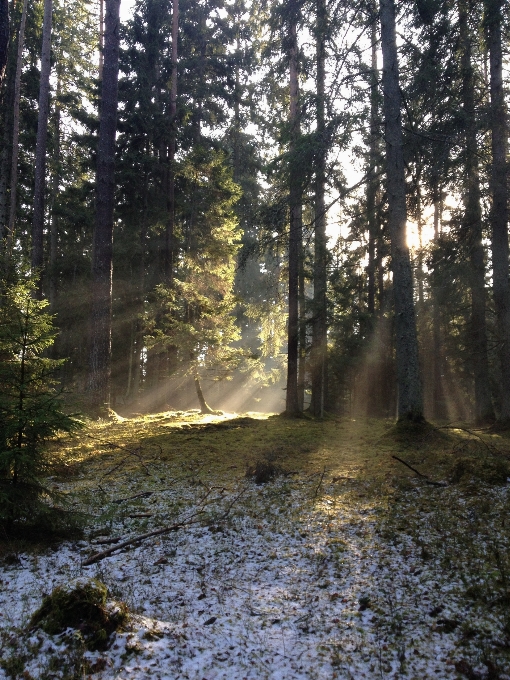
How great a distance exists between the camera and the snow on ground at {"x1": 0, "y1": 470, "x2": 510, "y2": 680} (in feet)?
10.1

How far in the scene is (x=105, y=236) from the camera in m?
13.6

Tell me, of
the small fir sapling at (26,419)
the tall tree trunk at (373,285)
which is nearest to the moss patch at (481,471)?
the small fir sapling at (26,419)

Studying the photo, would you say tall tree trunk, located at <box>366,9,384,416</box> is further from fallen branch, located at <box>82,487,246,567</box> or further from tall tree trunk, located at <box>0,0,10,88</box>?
fallen branch, located at <box>82,487,246,567</box>

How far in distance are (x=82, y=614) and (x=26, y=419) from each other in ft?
6.41

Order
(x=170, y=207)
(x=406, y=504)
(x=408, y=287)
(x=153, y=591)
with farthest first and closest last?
(x=170, y=207) < (x=408, y=287) < (x=406, y=504) < (x=153, y=591)

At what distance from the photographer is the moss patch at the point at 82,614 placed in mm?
3268

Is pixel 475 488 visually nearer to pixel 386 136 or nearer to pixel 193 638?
pixel 193 638

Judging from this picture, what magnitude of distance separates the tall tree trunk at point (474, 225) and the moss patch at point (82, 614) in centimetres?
1223

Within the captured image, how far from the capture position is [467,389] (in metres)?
29.0

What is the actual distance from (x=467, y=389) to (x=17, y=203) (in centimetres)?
2861

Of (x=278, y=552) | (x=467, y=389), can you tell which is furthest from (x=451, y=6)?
(x=467, y=389)

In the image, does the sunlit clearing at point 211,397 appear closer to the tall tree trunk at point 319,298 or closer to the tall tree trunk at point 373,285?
the tall tree trunk at point 319,298

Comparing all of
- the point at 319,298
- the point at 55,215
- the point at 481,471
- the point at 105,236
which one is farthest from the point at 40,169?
the point at 481,471

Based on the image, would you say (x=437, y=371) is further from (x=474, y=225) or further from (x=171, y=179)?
(x=171, y=179)
